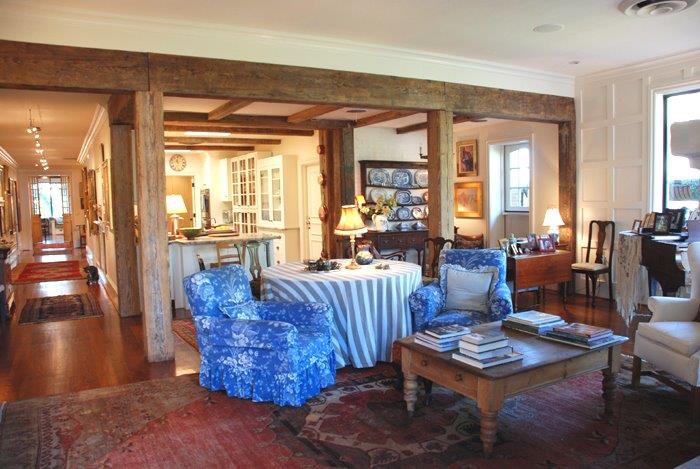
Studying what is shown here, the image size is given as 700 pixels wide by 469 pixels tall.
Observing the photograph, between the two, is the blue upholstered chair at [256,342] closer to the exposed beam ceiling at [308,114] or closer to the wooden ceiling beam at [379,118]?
the exposed beam ceiling at [308,114]

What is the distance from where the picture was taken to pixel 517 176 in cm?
835

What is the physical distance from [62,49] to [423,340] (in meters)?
3.37

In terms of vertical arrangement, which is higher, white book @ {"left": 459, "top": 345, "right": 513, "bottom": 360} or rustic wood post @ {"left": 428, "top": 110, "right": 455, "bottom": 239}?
rustic wood post @ {"left": 428, "top": 110, "right": 455, "bottom": 239}

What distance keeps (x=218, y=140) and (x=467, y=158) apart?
4618 mm

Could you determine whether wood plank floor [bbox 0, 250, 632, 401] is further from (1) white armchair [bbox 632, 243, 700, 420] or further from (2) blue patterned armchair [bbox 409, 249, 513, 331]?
(2) blue patterned armchair [bbox 409, 249, 513, 331]

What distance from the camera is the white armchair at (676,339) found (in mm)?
3053

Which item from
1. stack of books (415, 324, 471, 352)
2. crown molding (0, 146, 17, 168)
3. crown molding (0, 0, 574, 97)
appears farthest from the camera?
crown molding (0, 146, 17, 168)

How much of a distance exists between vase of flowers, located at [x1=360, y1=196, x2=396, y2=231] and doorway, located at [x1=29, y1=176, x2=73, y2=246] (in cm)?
1328

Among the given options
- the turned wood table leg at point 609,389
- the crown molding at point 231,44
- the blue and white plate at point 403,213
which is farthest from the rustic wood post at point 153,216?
the blue and white plate at point 403,213

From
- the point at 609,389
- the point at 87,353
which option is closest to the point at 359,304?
the point at 609,389

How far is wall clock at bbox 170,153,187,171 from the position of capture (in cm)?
1250

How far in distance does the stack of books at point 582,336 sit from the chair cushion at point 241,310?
1.99 m

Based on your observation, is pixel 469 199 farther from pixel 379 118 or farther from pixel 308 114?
pixel 308 114

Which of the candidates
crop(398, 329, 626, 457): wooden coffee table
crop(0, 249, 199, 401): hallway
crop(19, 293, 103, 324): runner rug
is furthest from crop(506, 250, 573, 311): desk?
crop(19, 293, 103, 324): runner rug
